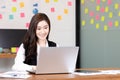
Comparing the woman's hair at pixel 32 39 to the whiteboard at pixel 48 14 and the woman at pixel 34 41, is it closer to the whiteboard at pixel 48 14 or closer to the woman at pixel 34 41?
the woman at pixel 34 41

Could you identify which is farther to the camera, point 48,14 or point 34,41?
point 48,14

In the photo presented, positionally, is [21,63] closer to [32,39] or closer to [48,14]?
[32,39]

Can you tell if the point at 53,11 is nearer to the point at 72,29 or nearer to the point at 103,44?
the point at 72,29

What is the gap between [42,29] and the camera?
243 centimetres

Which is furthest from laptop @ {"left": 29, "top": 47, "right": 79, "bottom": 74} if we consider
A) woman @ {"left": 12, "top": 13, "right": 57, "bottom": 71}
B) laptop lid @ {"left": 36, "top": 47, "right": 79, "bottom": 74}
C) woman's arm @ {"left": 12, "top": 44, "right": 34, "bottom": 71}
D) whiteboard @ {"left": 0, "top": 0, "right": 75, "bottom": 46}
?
whiteboard @ {"left": 0, "top": 0, "right": 75, "bottom": 46}

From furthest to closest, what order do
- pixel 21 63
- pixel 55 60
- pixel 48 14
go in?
pixel 48 14, pixel 21 63, pixel 55 60

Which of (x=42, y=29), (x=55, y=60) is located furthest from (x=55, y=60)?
(x=42, y=29)

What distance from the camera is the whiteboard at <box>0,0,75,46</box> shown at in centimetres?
433

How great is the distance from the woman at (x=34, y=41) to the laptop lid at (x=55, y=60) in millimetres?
351

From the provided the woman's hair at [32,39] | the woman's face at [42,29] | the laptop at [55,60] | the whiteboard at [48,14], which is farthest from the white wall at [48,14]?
the laptop at [55,60]

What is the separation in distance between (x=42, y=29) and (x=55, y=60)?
17.6 inches

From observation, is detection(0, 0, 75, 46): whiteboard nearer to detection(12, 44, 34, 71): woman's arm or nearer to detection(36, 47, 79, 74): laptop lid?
detection(12, 44, 34, 71): woman's arm

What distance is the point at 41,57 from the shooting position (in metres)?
2.01

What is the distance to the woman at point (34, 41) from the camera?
2436mm
